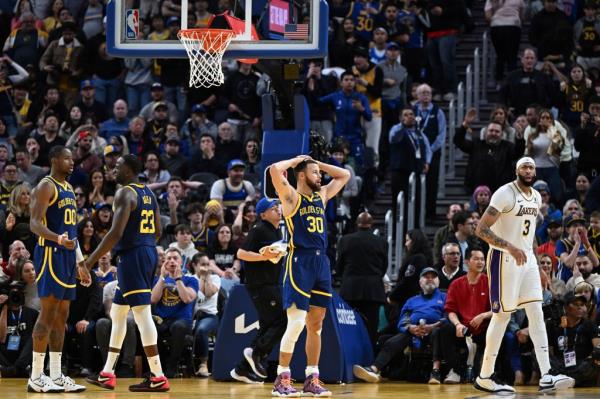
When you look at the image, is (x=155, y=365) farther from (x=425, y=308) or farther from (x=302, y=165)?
(x=425, y=308)

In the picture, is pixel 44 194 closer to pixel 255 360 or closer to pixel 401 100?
pixel 255 360

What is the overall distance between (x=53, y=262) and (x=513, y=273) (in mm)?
4784

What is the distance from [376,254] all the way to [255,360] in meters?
2.69

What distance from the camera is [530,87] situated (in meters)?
22.7

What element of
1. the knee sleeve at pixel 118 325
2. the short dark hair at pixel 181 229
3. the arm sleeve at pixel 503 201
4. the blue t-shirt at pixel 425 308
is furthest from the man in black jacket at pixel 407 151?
the knee sleeve at pixel 118 325

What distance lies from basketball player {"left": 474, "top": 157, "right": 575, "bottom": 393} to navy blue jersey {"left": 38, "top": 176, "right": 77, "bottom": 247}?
4.26 m

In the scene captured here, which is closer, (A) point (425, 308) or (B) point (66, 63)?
(A) point (425, 308)

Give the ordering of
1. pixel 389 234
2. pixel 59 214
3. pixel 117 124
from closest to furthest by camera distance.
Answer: pixel 59 214
pixel 389 234
pixel 117 124

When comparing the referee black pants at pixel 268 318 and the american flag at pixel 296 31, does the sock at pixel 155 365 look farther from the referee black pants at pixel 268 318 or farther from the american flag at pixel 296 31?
the american flag at pixel 296 31

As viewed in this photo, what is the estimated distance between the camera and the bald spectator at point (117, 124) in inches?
938

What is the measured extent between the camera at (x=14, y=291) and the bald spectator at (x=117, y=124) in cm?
655

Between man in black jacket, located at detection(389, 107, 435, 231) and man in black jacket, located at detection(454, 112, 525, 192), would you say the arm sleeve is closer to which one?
man in black jacket, located at detection(454, 112, 525, 192)

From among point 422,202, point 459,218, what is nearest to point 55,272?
point 459,218

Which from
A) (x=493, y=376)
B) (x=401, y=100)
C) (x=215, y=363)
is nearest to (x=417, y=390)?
(x=493, y=376)
